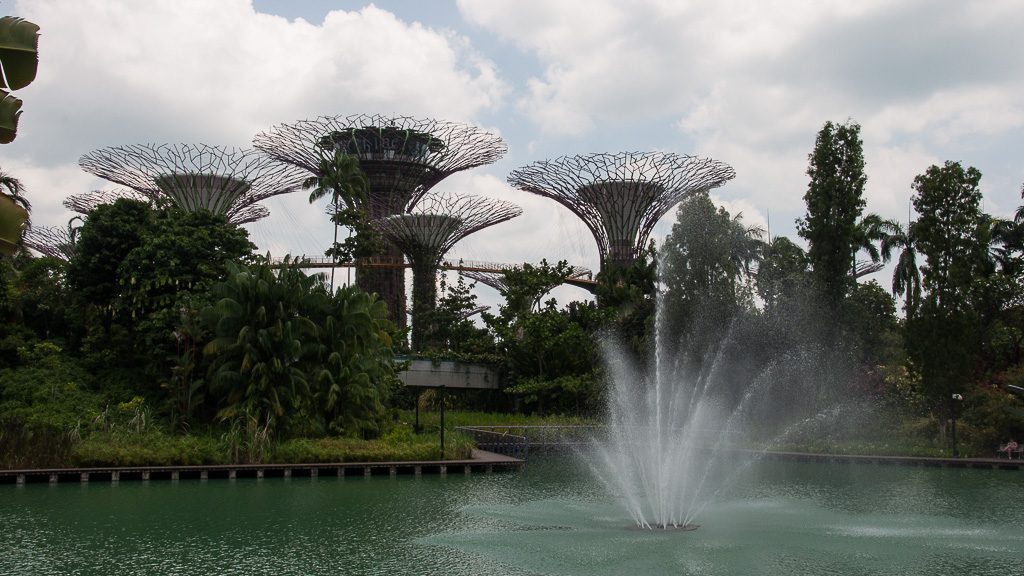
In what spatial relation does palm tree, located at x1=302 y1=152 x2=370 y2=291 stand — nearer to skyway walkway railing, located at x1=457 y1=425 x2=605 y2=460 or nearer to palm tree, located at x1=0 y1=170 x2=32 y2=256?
skyway walkway railing, located at x1=457 y1=425 x2=605 y2=460

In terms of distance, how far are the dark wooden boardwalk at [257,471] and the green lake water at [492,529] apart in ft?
1.67

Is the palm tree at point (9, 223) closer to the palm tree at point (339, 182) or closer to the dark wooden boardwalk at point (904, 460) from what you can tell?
the dark wooden boardwalk at point (904, 460)

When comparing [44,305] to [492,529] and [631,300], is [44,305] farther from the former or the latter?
[492,529]

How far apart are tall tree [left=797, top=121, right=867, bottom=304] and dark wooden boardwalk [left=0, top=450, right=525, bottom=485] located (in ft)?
46.7

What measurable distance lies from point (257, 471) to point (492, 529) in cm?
1018

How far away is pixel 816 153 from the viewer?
32.9m

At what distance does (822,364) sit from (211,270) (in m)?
22.0

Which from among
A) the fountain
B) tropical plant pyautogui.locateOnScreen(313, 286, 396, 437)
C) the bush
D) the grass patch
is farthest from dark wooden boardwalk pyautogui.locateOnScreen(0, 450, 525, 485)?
the grass patch

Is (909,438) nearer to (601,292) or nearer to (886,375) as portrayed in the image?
(886,375)

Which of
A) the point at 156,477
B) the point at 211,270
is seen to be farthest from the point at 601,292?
the point at 156,477

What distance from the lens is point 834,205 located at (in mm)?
32344

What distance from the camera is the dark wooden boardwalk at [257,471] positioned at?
2184 centimetres

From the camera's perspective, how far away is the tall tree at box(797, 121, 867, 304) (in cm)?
3225

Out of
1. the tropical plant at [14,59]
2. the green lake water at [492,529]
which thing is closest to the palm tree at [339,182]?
the green lake water at [492,529]
